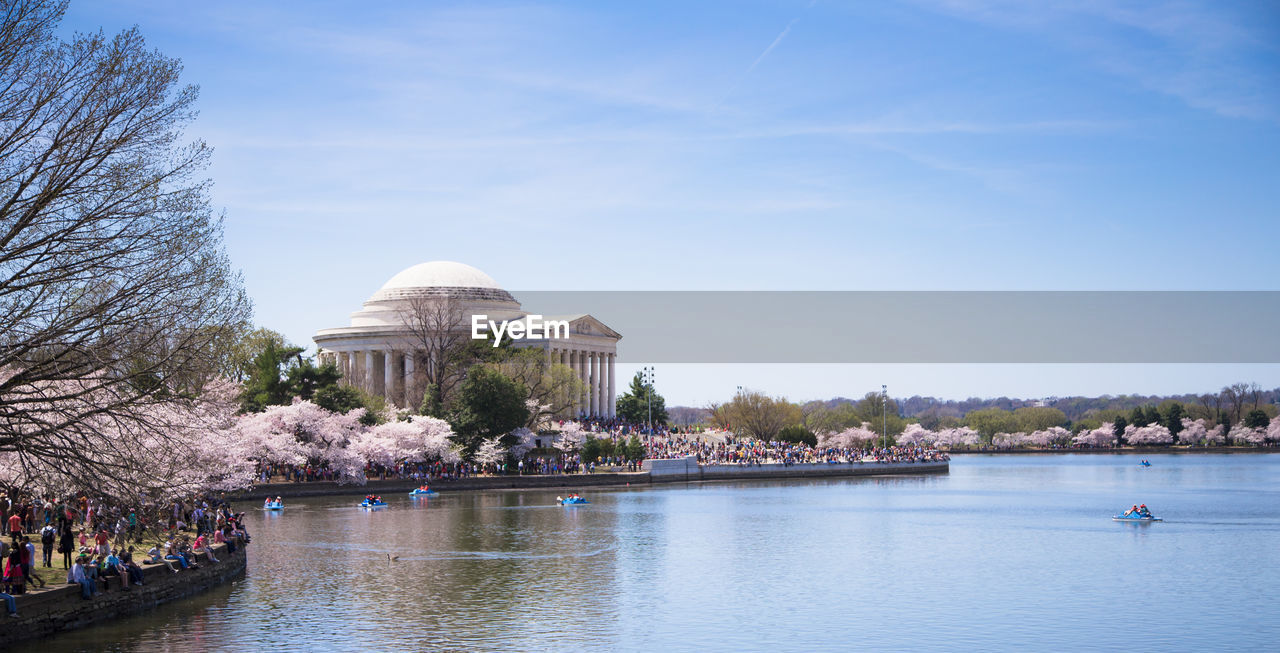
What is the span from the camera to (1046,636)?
3200cm

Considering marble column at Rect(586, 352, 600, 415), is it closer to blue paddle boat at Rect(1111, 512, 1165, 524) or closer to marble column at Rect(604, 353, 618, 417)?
marble column at Rect(604, 353, 618, 417)

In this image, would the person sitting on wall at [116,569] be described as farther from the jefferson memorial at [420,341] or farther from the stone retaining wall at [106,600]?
the jefferson memorial at [420,341]

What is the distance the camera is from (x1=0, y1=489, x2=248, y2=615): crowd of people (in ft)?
96.7

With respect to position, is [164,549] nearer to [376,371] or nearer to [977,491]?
[977,491]

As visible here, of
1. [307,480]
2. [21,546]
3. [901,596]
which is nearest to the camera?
[21,546]

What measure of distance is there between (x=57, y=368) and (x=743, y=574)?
25278 millimetres

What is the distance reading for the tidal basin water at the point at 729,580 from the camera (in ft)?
103

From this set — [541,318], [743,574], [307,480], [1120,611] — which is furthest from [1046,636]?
[541,318]

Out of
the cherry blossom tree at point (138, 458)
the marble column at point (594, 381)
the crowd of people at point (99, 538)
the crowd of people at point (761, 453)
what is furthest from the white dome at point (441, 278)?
the crowd of people at point (99, 538)

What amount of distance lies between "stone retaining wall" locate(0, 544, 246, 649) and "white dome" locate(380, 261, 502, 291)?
95.1m

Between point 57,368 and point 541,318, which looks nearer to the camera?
point 57,368

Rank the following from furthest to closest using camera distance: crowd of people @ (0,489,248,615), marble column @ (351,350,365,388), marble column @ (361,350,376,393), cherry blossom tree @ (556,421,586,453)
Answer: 1. marble column @ (351,350,365,388)
2. marble column @ (361,350,376,393)
3. cherry blossom tree @ (556,421,586,453)
4. crowd of people @ (0,489,248,615)

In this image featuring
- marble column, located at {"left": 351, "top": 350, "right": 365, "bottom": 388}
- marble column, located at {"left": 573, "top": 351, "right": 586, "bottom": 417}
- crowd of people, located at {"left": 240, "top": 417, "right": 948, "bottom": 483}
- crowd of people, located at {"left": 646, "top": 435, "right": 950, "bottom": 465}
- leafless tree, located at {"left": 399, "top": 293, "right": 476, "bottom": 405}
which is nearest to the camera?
crowd of people, located at {"left": 240, "top": 417, "right": 948, "bottom": 483}

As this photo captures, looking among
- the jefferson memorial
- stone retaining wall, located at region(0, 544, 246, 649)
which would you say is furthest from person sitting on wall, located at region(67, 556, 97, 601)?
the jefferson memorial
